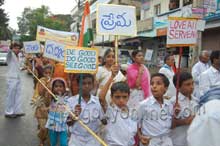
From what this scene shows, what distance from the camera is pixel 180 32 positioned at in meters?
5.18

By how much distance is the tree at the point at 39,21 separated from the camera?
260ft

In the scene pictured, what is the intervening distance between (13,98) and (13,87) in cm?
25

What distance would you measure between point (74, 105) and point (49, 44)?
154 inches

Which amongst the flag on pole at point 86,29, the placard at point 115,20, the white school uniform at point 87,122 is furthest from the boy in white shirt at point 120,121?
the placard at point 115,20

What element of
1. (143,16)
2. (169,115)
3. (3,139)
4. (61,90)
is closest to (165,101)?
(169,115)

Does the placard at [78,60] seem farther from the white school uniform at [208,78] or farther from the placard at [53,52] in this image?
the placard at [53,52]

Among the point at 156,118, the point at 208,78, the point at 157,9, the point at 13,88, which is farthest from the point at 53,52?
the point at 157,9

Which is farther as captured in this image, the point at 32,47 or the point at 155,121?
the point at 32,47

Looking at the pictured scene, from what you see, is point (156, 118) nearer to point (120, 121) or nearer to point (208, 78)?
point (120, 121)

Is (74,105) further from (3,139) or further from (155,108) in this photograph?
(3,139)

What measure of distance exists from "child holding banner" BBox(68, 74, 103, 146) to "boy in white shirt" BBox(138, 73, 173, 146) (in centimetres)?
48

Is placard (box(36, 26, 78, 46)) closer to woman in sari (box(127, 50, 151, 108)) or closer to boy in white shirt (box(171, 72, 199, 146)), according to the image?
woman in sari (box(127, 50, 151, 108))

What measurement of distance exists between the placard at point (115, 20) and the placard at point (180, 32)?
848 millimetres

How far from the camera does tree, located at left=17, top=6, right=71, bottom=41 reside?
79.4 m
